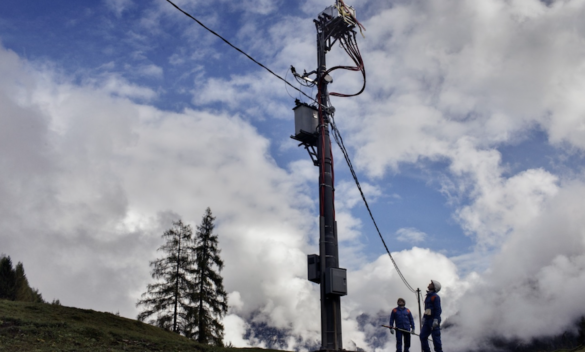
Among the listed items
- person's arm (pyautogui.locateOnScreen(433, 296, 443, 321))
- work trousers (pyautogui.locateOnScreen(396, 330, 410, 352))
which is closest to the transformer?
work trousers (pyautogui.locateOnScreen(396, 330, 410, 352))

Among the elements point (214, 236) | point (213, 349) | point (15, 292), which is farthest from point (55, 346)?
point (15, 292)

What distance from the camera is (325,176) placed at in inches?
738

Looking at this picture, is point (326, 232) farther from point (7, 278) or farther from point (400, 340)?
point (7, 278)

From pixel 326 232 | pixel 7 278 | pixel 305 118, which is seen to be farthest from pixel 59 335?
pixel 7 278

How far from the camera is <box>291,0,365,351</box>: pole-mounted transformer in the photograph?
1681 centimetres

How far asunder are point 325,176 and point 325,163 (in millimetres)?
548

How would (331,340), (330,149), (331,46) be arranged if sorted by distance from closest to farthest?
1. (331,340)
2. (330,149)
3. (331,46)

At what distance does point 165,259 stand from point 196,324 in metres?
6.29

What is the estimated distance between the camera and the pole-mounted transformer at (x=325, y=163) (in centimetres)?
1681

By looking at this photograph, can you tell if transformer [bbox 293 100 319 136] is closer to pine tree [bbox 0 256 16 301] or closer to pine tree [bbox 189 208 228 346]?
pine tree [bbox 189 208 228 346]

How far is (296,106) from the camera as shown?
20.4 m

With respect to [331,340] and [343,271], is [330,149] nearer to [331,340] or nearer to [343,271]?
[343,271]

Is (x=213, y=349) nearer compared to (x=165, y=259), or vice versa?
(x=213, y=349)

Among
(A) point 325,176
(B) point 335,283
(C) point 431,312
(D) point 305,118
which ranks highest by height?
(D) point 305,118
